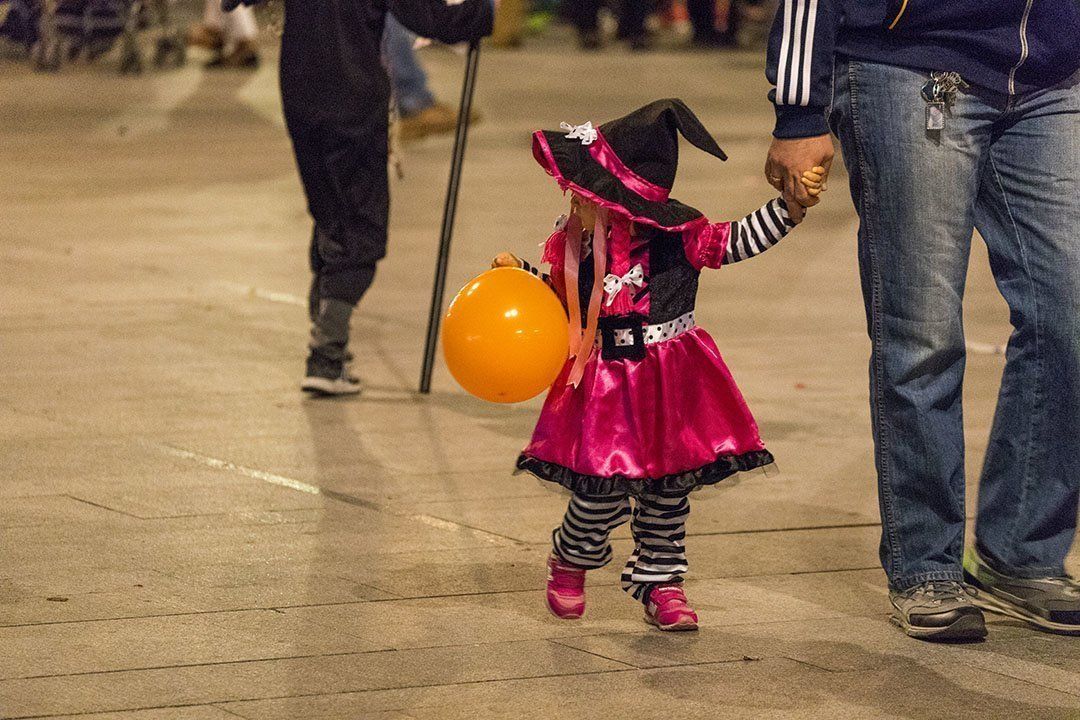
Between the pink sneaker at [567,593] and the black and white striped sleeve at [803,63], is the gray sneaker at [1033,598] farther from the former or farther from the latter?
the black and white striped sleeve at [803,63]

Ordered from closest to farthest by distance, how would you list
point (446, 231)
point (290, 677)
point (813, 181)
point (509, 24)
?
point (290, 677) → point (813, 181) → point (446, 231) → point (509, 24)

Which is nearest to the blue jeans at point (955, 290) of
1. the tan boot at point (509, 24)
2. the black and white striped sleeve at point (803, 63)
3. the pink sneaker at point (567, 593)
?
the black and white striped sleeve at point (803, 63)

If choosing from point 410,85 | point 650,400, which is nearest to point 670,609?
point 650,400

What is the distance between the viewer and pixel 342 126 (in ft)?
21.9

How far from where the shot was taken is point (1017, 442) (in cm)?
446

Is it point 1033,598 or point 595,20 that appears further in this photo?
point 595,20

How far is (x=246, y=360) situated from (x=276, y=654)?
3376 millimetres

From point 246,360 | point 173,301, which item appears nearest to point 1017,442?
point 246,360

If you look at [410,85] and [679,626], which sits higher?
[679,626]

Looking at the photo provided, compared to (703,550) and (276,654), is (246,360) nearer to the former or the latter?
(703,550)

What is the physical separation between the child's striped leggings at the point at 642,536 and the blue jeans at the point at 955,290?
0.51 metres

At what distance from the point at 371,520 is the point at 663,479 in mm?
1229

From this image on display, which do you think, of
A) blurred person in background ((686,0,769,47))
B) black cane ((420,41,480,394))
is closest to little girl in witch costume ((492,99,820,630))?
black cane ((420,41,480,394))

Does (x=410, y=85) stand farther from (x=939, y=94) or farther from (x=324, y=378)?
(x=939, y=94)
